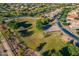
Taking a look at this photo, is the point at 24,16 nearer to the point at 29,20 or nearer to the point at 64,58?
the point at 29,20

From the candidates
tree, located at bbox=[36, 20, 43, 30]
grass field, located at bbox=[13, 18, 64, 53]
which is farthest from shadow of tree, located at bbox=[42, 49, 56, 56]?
tree, located at bbox=[36, 20, 43, 30]

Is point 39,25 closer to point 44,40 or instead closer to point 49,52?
point 44,40

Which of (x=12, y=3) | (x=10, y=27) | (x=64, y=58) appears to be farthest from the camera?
(x=12, y=3)

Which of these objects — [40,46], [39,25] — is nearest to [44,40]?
[40,46]

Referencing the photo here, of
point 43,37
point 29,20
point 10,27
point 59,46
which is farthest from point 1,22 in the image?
point 59,46

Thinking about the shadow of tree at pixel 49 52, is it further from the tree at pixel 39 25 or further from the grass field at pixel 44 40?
the tree at pixel 39 25

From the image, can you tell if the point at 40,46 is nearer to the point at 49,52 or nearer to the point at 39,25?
the point at 49,52

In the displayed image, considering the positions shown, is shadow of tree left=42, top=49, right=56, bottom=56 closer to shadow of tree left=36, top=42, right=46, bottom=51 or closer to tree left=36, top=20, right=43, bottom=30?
shadow of tree left=36, top=42, right=46, bottom=51

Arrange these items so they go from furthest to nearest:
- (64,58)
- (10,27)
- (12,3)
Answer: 1. (12,3)
2. (10,27)
3. (64,58)

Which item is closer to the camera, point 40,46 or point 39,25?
point 40,46

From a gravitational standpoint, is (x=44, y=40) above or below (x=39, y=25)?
below

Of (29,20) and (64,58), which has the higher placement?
(29,20)
